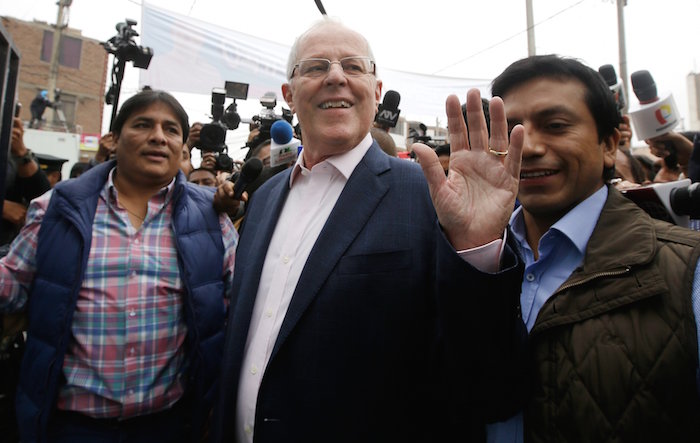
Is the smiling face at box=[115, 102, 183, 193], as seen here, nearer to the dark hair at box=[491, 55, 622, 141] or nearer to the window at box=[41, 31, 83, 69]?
the dark hair at box=[491, 55, 622, 141]

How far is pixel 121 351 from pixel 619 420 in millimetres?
1519

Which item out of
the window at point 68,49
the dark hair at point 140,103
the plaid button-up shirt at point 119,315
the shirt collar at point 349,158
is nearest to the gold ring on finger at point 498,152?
the shirt collar at point 349,158

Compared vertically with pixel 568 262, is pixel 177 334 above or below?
below

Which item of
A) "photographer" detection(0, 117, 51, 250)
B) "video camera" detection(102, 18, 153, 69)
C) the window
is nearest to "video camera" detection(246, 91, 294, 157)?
"video camera" detection(102, 18, 153, 69)

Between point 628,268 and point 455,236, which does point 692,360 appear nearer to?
point 628,268

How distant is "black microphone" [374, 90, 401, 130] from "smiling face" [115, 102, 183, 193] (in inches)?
73.4

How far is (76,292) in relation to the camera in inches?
59.2

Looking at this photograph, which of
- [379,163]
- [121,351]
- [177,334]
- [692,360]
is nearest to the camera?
[692,360]

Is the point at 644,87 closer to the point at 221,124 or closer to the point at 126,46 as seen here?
the point at 221,124

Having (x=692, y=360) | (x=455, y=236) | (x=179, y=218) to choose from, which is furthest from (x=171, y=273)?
(x=692, y=360)

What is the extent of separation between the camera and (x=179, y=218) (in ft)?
5.69

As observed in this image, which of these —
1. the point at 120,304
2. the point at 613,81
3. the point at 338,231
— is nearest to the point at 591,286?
the point at 338,231

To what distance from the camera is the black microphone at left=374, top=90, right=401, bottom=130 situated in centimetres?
336

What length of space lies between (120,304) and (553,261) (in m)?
1.45
